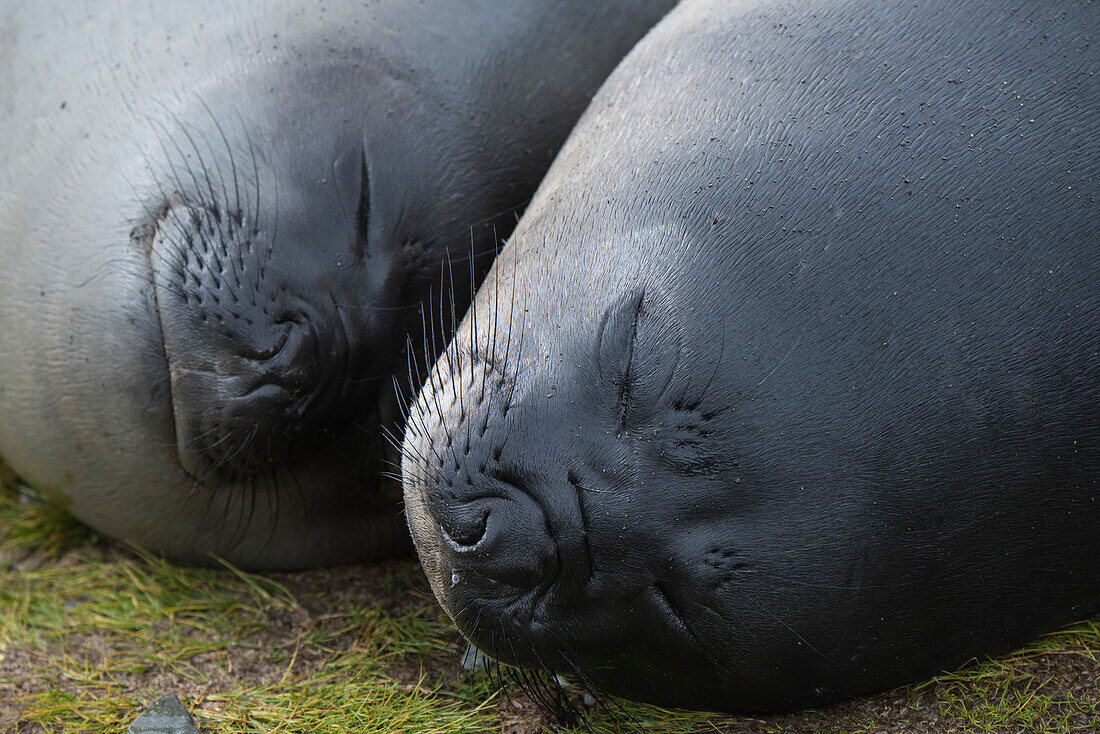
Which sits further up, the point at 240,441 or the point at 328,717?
the point at 240,441

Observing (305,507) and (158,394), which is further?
(305,507)

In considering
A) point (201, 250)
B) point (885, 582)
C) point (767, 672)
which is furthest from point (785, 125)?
point (201, 250)

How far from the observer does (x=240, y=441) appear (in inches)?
115

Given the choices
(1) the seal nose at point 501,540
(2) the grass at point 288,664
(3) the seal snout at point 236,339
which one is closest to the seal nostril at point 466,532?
(1) the seal nose at point 501,540

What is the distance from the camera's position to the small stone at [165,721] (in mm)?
2574

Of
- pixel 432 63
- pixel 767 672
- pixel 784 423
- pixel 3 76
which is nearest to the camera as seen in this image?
pixel 784 423

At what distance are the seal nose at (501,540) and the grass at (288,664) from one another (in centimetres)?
59

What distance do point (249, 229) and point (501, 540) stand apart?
120 cm

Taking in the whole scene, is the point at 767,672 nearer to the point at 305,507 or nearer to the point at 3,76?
the point at 305,507

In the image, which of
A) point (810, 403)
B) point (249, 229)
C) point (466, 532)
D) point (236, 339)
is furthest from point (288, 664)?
point (810, 403)

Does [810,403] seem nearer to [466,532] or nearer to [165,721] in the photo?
[466,532]

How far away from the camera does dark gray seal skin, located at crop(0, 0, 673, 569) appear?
2.88 m

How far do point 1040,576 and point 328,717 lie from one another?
1686 mm

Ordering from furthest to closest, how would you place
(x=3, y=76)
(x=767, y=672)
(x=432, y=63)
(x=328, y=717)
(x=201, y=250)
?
(x=3, y=76)
(x=432, y=63)
(x=201, y=250)
(x=328, y=717)
(x=767, y=672)
